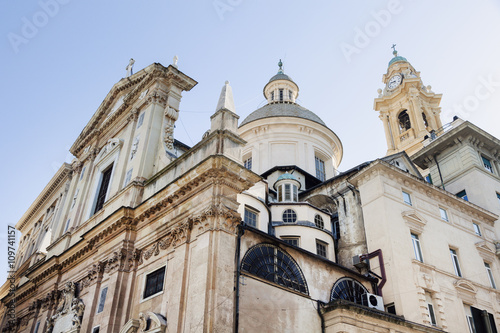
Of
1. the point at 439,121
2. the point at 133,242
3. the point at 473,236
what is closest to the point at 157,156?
the point at 133,242

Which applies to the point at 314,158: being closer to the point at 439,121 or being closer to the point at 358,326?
the point at 358,326

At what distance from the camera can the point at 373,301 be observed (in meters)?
19.4

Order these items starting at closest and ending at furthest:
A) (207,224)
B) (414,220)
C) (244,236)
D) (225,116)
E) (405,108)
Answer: (207,224), (244,236), (225,116), (414,220), (405,108)

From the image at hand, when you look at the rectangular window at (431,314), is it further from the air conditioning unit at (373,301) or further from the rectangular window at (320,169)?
the rectangular window at (320,169)

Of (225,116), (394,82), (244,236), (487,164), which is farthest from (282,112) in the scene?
(394,82)

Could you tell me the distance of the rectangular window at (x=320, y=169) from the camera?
36.3m

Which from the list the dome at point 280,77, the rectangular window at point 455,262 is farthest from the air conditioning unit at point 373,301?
the dome at point 280,77

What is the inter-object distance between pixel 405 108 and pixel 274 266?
151 ft

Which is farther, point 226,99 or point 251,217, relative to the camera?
point 251,217

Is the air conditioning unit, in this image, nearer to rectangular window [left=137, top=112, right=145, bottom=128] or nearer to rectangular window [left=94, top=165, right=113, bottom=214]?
rectangular window [left=137, top=112, right=145, bottom=128]

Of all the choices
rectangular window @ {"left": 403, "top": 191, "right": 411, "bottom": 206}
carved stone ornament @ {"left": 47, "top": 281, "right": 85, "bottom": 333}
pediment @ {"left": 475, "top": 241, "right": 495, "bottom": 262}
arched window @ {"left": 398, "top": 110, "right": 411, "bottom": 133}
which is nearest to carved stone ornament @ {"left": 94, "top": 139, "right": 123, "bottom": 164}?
carved stone ornament @ {"left": 47, "top": 281, "right": 85, "bottom": 333}

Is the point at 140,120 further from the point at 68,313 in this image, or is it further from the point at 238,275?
the point at 238,275

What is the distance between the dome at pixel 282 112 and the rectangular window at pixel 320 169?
132 inches

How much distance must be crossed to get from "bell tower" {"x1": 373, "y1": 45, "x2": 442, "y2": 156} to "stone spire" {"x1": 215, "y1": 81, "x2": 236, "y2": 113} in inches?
1457
